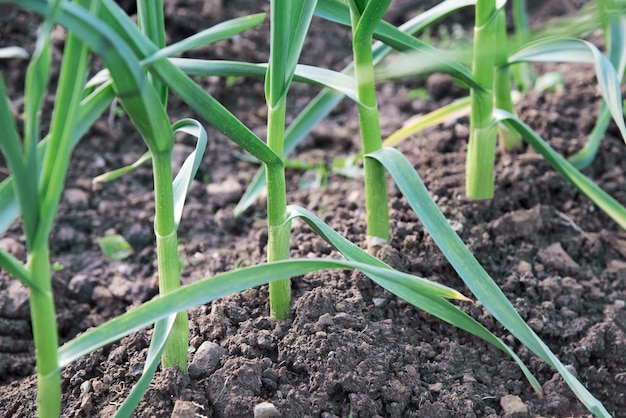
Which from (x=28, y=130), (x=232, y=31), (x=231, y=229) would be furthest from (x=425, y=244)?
(x=28, y=130)

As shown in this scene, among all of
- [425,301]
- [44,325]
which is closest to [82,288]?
[44,325]

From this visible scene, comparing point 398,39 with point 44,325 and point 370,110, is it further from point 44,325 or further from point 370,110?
Answer: point 44,325

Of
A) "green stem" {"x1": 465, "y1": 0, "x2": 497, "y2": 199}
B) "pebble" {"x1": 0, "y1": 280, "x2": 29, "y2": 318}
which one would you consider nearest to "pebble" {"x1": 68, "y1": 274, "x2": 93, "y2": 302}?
"pebble" {"x1": 0, "y1": 280, "x2": 29, "y2": 318}

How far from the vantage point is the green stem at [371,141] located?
4.39 ft

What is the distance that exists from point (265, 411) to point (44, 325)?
0.36 meters

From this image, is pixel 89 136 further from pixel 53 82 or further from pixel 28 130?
pixel 28 130

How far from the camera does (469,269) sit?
1220mm

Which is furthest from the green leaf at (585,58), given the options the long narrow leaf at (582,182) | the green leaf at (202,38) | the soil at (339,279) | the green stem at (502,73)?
the green leaf at (202,38)

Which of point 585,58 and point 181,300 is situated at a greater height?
point 585,58

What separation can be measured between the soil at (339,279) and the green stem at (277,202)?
0.21ft

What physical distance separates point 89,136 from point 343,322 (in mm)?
1153

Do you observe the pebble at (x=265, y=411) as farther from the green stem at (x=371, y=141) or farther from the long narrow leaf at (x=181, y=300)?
the green stem at (x=371, y=141)

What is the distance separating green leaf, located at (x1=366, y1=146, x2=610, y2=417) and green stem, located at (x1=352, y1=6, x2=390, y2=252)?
0.26 ft

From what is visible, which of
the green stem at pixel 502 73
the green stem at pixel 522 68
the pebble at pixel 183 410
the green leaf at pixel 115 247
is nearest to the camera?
the pebble at pixel 183 410
